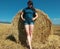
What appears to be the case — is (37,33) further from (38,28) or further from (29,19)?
(29,19)

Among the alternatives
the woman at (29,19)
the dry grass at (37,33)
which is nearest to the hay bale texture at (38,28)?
the dry grass at (37,33)

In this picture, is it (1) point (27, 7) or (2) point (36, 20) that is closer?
(1) point (27, 7)

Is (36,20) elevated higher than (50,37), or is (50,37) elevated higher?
(36,20)

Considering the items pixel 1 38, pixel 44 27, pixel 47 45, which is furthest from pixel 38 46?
pixel 1 38

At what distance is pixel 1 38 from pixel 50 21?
329 cm

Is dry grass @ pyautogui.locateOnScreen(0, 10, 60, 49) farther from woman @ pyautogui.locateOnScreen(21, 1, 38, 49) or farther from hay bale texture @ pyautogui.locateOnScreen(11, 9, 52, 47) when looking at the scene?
woman @ pyautogui.locateOnScreen(21, 1, 38, 49)

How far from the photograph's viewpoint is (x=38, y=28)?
14969mm

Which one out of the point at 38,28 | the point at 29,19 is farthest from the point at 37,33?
the point at 29,19

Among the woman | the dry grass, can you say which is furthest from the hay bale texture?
the woman

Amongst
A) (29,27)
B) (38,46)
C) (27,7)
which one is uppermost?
(27,7)

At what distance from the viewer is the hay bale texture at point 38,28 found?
1477 cm

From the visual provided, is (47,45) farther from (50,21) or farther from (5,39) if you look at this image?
(5,39)

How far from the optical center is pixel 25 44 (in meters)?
14.2

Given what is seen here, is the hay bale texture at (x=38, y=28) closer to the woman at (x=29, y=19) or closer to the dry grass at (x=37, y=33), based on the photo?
the dry grass at (x=37, y=33)
